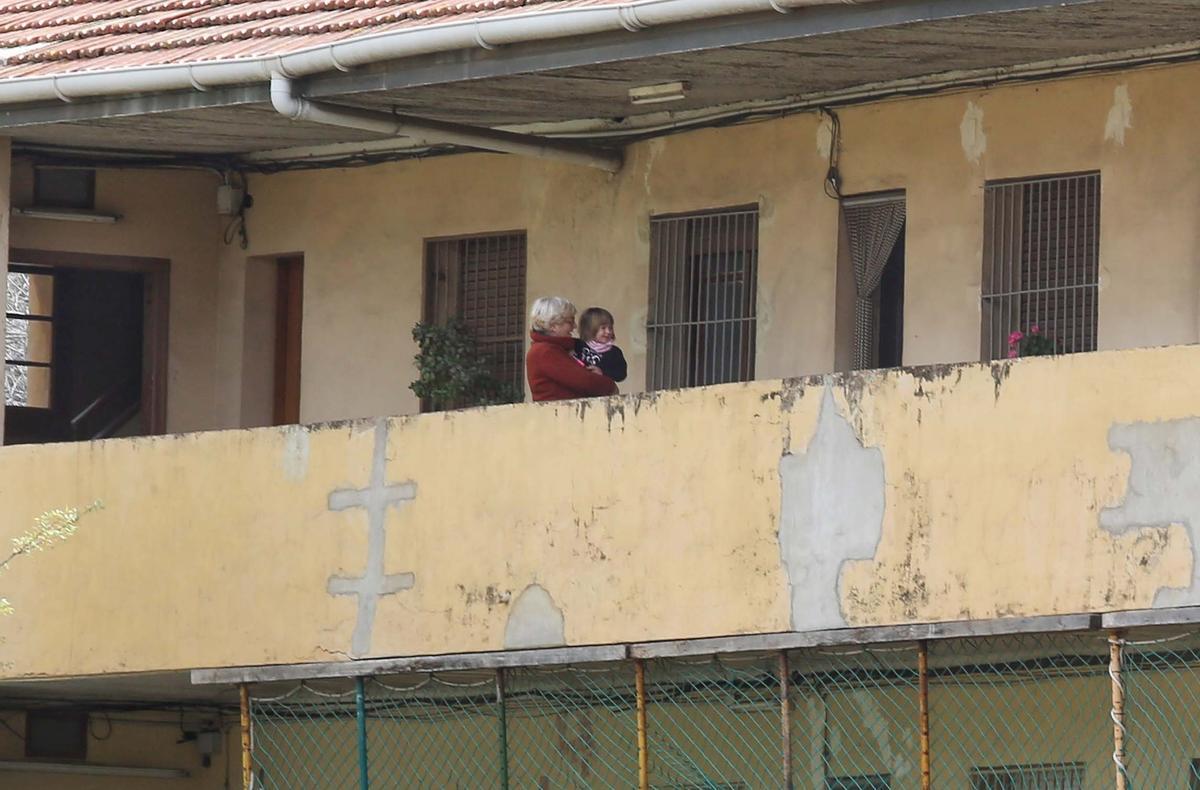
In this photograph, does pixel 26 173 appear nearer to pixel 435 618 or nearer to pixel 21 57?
pixel 21 57

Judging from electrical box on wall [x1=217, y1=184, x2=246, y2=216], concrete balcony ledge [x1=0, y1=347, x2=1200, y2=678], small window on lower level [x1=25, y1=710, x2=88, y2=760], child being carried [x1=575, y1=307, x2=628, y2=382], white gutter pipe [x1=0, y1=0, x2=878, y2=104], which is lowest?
small window on lower level [x1=25, y1=710, x2=88, y2=760]

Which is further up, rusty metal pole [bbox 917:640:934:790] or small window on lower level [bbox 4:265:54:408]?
small window on lower level [bbox 4:265:54:408]

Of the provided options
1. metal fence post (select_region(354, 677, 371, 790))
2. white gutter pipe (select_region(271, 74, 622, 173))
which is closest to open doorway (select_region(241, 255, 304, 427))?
white gutter pipe (select_region(271, 74, 622, 173))

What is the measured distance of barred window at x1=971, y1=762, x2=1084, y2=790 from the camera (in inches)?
493

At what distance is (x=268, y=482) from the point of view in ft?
46.8

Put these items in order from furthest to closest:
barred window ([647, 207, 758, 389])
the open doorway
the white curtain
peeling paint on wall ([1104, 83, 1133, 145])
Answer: the open doorway, barred window ([647, 207, 758, 389]), the white curtain, peeling paint on wall ([1104, 83, 1133, 145])

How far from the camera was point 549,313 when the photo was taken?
13.9m

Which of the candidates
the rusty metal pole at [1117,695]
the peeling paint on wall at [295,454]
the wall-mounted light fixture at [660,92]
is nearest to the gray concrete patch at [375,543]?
the peeling paint on wall at [295,454]

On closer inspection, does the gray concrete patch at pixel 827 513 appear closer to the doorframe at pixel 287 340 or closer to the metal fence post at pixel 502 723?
the metal fence post at pixel 502 723

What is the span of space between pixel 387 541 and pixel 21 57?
350 cm

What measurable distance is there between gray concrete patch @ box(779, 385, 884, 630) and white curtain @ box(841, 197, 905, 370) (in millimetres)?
2673

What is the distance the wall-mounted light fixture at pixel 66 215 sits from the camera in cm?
1700

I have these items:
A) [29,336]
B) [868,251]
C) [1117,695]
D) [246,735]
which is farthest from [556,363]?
[29,336]

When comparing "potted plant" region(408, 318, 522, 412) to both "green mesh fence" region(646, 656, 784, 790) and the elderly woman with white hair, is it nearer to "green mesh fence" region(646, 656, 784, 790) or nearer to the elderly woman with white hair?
the elderly woman with white hair
